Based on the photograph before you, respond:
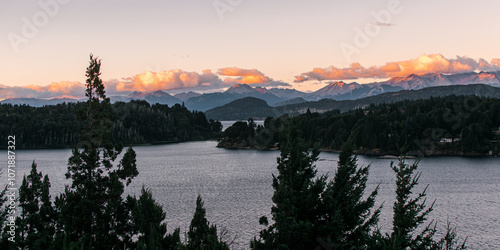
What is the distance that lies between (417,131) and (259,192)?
8251 centimetres

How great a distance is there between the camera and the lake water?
121 ft

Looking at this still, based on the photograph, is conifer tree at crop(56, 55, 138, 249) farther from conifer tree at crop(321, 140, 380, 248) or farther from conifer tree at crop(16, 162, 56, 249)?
conifer tree at crop(321, 140, 380, 248)

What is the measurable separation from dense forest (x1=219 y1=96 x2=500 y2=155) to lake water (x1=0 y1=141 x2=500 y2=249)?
20207mm

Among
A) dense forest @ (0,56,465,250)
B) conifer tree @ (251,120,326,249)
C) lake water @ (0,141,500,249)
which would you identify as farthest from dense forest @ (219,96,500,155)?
conifer tree @ (251,120,326,249)

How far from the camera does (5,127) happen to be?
166 meters

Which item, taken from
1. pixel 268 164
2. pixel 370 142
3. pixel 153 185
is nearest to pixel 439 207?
pixel 153 185

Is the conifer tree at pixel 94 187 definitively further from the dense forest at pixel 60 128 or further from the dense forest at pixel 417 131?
the dense forest at pixel 60 128

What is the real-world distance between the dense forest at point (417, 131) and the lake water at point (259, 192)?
20.2 metres

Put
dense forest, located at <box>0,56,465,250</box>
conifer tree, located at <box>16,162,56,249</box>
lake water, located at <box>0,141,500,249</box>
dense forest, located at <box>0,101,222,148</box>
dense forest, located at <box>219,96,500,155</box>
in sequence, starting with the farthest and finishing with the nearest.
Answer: dense forest, located at <box>0,101,222,148</box>, dense forest, located at <box>219,96,500,155</box>, lake water, located at <box>0,141,500,249</box>, conifer tree, located at <box>16,162,56,249</box>, dense forest, located at <box>0,56,465,250</box>

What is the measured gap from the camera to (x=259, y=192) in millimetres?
54562

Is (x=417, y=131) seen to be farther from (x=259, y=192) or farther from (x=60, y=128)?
(x=60, y=128)

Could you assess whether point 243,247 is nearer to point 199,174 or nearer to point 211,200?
point 211,200

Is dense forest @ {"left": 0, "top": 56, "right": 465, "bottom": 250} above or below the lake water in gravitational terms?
above

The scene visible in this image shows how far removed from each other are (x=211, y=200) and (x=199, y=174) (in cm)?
2562
